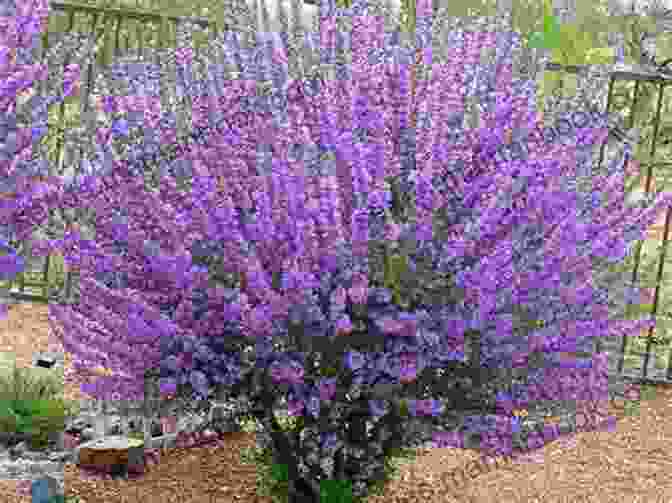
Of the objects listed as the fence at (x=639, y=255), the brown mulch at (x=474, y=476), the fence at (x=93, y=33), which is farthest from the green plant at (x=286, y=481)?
the fence at (x=93, y=33)

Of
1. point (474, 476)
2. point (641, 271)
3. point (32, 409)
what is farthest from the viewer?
point (641, 271)

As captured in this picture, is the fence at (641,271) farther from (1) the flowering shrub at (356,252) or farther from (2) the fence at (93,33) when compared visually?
(2) the fence at (93,33)

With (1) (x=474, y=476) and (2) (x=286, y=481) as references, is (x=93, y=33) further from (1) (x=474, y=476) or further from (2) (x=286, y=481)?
(1) (x=474, y=476)

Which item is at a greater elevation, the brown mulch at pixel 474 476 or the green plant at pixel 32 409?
the green plant at pixel 32 409

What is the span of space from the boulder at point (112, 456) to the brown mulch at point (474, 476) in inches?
2.3

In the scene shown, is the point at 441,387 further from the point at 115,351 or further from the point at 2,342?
the point at 2,342

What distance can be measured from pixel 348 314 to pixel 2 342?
3324 mm

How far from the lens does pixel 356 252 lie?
3160 millimetres

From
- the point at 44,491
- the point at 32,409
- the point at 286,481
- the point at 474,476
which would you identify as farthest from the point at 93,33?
the point at 474,476

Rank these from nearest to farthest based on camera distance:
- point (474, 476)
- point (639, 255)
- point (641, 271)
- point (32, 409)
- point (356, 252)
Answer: point (356, 252)
point (474, 476)
point (32, 409)
point (639, 255)
point (641, 271)

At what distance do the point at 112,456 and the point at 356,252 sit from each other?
1.64 meters

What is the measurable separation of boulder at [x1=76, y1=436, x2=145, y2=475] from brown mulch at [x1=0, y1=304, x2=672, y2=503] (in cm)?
6

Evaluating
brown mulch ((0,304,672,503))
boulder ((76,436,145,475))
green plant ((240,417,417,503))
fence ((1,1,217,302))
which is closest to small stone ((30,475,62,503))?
brown mulch ((0,304,672,503))

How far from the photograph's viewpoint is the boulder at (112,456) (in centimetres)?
431
